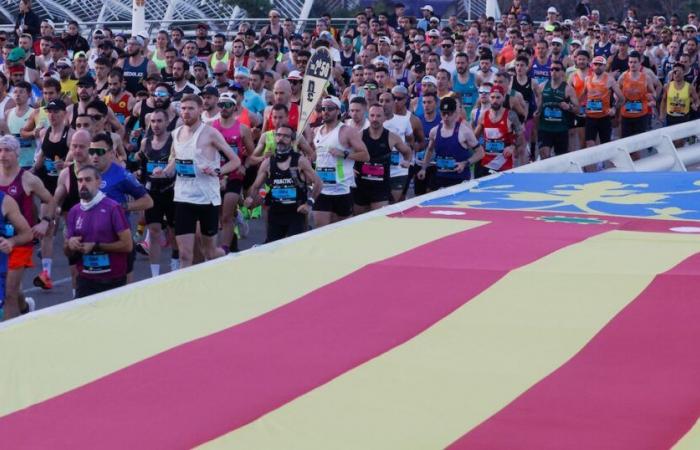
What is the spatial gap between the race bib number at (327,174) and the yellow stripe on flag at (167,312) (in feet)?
13.6

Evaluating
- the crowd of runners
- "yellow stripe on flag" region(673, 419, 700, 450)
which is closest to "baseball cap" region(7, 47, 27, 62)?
the crowd of runners

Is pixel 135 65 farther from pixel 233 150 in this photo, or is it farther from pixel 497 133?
pixel 233 150

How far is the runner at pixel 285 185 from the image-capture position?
41.5ft

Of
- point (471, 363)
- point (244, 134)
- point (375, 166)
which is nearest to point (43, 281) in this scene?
point (244, 134)

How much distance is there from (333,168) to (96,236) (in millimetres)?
3812

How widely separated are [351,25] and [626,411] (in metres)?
29.0

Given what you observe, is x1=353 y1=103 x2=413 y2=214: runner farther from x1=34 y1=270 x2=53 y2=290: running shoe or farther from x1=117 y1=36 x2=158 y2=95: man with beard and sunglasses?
x1=117 y1=36 x2=158 y2=95: man with beard and sunglasses

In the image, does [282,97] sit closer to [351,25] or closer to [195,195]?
[195,195]

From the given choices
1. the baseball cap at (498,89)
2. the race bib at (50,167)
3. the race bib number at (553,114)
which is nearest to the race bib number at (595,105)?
the race bib number at (553,114)

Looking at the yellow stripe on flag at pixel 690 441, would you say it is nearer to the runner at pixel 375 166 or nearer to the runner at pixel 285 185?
the runner at pixel 285 185

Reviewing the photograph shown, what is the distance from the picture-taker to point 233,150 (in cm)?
1390

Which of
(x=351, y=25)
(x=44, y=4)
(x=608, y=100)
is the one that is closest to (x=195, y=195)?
(x=608, y=100)

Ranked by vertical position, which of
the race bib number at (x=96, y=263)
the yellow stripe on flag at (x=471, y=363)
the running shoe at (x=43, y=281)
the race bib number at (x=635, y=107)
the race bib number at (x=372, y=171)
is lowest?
the running shoe at (x=43, y=281)

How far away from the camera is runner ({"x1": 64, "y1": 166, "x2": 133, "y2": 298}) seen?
9891 millimetres
